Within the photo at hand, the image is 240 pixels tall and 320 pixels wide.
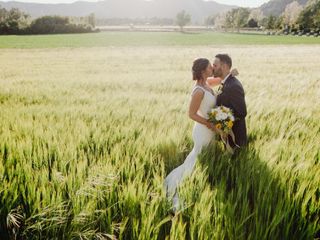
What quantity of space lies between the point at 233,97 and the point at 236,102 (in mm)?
76

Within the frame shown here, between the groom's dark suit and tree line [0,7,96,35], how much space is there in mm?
79200

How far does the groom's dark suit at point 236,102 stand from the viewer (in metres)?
4.23

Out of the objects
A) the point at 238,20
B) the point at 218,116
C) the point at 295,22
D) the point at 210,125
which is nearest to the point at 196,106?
the point at 210,125

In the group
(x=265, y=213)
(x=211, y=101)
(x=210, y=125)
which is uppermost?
(x=211, y=101)

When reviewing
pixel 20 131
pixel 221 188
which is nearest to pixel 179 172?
pixel 221 188

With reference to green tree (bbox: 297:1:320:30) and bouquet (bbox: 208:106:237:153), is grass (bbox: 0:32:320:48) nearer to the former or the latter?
green tree (bbox: 297:1:320:30)

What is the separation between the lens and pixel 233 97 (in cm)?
425

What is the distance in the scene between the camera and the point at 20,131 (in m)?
4.59

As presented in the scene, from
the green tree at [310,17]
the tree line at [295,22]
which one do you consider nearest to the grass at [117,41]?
the green tree at [310,17]

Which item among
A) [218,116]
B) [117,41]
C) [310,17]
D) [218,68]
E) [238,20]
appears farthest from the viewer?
[238,20]

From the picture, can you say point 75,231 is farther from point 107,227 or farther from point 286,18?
point 286,18

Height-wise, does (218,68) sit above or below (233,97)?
above

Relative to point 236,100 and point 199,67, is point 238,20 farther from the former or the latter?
point 236,100

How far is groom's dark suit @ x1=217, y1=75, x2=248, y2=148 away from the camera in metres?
4.23
